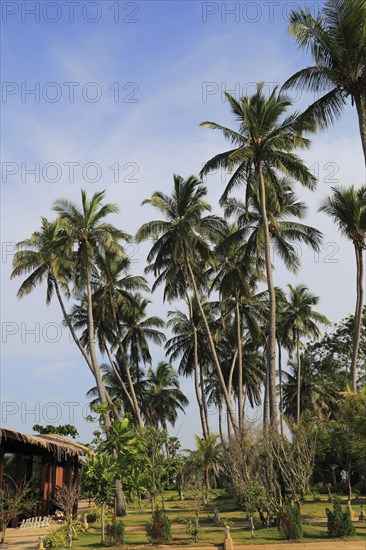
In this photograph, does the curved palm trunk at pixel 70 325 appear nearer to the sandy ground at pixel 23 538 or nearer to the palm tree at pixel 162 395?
the sandy ground at pixel 23 538

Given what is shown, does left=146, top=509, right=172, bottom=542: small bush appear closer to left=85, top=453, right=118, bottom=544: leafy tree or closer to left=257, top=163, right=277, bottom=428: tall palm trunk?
left=85, top=453, right=118, bottom=544: leafy tree

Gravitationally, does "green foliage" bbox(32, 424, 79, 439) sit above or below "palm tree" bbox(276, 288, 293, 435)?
below

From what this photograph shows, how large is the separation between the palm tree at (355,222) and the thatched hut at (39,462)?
14701 mm

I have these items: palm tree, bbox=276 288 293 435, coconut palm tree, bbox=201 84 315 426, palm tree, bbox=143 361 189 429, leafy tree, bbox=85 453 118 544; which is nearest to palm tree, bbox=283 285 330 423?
palm tree, bbox=276 288 293 435

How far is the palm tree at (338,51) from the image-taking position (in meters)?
18.8

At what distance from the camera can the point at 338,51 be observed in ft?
62.6

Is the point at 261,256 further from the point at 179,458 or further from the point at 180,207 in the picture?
the point at 179,458

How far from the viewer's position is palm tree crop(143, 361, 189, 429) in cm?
5553

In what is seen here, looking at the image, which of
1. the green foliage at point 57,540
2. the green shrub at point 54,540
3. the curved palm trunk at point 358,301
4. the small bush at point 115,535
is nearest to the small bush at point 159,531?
the small bush at point 115,535

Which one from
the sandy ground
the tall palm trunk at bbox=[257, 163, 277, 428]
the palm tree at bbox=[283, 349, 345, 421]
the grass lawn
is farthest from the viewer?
the palm tree at bbox=[283, 349, 345, 421]

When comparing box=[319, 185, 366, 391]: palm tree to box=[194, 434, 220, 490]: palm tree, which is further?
box=[194, 434, 220, 490]: palm tree

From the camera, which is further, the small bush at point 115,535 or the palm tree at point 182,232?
the palm tree at point 182,232

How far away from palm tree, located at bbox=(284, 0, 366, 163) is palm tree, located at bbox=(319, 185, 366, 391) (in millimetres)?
10018

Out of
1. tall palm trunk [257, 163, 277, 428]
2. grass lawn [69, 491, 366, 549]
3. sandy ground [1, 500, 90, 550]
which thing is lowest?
grass lawn [69, 491, 366, 549]
